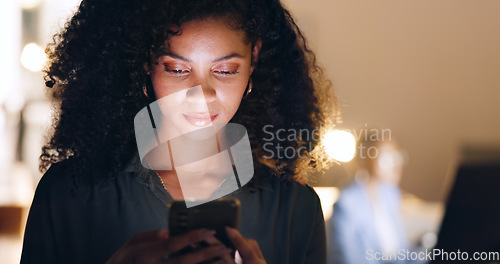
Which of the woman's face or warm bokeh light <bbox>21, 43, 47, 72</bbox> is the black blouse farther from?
warm bokeh light <bbox>21, 43, 47, 72</bbox>

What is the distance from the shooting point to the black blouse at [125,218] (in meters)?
0.79

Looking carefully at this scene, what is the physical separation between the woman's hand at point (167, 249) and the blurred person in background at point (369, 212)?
1.24 metres

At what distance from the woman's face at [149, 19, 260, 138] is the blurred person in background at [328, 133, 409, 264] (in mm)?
1208

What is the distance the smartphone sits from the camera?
0.67 meters

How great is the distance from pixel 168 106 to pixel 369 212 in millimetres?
1479

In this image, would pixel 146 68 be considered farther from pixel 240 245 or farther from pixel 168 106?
pixel 240 245

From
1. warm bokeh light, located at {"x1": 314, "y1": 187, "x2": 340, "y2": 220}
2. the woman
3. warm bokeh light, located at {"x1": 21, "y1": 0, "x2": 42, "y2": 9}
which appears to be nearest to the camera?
the woman

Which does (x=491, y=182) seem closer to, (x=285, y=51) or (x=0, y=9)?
(x=285, y=51)

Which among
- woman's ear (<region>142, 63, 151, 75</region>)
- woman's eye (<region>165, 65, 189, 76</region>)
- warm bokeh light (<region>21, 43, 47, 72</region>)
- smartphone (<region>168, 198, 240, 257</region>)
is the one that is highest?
warm bokeh light (<region>21, 43, 47, 72</region>)

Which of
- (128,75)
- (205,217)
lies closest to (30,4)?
(128,75)

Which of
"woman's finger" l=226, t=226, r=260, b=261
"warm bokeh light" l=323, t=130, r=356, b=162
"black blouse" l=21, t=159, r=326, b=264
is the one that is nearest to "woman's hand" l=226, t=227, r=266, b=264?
"woman's finger" l=226, t=226, r=260, b=261

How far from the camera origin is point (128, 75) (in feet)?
2.79

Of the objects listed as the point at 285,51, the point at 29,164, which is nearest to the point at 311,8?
the point at 285,51

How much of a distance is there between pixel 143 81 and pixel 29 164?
4157 millimetres
